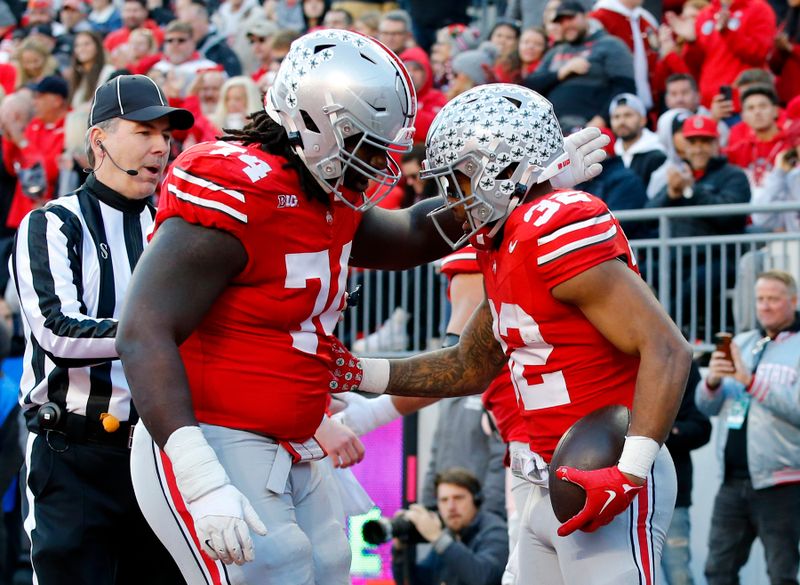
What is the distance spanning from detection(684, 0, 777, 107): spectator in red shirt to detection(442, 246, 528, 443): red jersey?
220 inches

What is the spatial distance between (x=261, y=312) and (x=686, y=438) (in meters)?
3.95

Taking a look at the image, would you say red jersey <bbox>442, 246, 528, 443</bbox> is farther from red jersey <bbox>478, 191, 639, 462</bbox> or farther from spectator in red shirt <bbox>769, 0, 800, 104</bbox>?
spectator in red shirt <bbox>769, 0, 800, 104</bbox>

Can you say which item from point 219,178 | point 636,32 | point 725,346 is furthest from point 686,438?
point 636,32

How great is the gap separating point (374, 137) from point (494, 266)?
502mm

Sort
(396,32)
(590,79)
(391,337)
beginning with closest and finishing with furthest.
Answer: (391,337) → (590,79) → (396,32)

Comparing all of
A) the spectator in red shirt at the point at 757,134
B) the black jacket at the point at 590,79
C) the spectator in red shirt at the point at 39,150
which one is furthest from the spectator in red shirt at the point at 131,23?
the spectator in red shirt at the point at 757,134

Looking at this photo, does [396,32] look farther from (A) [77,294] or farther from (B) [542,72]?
(A) [77,294]

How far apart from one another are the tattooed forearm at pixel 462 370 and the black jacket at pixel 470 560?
2.65m

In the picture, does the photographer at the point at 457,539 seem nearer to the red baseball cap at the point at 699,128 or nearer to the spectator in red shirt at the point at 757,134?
the red baseball cap at the point at 699,128

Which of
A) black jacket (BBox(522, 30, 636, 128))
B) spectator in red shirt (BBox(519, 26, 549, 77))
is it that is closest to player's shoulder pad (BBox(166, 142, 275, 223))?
black jacket (BBox(522, 30, 636, 128))

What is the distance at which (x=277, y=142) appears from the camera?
143 inches

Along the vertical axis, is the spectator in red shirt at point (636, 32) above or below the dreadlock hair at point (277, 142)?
below

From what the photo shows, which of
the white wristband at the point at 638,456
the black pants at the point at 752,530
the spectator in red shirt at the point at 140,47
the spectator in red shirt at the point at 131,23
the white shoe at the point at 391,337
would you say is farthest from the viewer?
the spectator in red shirt at the point at 131,23

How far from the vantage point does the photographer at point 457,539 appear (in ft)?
21.7
